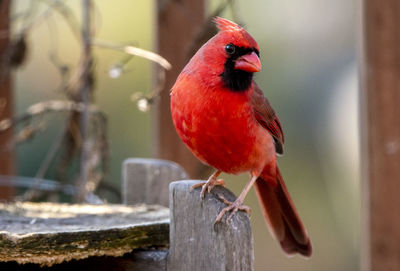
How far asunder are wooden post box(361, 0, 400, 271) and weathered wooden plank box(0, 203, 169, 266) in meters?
0.89

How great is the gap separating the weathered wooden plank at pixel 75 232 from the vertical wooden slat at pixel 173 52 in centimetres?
86

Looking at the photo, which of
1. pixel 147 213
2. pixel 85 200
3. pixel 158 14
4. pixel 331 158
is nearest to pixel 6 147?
pixel 85 200

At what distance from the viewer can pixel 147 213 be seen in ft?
6.65

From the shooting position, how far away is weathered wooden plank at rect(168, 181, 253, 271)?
59.9 inches

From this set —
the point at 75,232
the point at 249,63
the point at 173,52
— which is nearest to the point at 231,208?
the point at 75,232

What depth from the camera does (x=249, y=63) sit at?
1.92 meters

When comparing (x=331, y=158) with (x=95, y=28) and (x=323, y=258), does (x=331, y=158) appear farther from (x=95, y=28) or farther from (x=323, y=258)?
(x=95, y=28)

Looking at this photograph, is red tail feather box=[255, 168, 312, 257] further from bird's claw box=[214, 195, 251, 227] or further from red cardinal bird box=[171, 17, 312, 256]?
bird's claw box=[214, 195, 251, 227]

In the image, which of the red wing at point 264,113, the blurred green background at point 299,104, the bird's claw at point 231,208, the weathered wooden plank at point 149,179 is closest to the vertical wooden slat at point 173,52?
the weathered wooden plank at point 149,179

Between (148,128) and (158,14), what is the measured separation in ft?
9.09

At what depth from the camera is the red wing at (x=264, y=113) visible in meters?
2.12

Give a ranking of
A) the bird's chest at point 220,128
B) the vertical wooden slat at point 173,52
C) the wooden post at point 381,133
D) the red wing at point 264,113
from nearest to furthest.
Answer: the bird's chest at point 220,128, the red wing at point 264,113, the wooden post at point 381,133, the vertical wooden slat at point 173,52

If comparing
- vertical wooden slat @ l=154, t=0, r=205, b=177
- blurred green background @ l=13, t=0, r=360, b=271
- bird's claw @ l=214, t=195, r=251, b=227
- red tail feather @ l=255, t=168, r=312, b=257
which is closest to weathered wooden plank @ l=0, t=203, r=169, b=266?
bird's claw @ l=214, t=195, r=251, b=227

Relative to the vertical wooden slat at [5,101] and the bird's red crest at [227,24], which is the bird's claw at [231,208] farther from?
the vertical wooden slat at [5,101]
